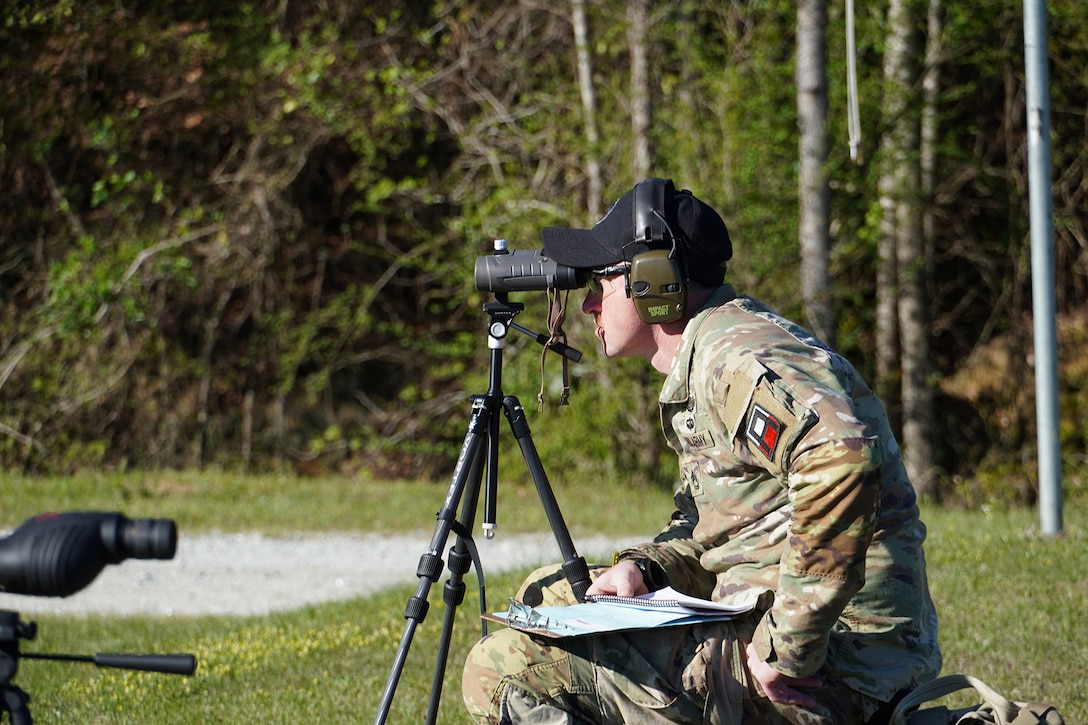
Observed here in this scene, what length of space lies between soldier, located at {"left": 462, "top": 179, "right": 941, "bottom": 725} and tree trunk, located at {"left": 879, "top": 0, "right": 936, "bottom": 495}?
835 cm

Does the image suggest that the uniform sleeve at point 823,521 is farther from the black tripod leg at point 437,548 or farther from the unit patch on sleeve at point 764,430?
the black tripod leg at point 437,548

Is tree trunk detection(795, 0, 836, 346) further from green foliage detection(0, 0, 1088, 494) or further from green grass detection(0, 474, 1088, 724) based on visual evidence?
green grass detection(0, 474, 1088, 724)

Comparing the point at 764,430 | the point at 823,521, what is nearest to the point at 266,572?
the point at 764,430

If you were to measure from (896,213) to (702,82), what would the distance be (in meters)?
2.22

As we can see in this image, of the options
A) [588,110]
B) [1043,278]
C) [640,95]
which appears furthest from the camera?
[588,110]

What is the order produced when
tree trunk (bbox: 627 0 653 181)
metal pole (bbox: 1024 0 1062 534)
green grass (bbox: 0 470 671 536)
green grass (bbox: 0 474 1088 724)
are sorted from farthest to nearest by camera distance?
tree trunk (bbox: 627 0 653 181)
green grass (bbox: 0 470 671 536)
metal pole (bbox: 1024 0 1062 534)
green grass (bbox: 0 474 1088 724)

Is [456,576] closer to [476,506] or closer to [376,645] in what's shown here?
[476,506]

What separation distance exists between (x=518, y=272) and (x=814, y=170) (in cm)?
720

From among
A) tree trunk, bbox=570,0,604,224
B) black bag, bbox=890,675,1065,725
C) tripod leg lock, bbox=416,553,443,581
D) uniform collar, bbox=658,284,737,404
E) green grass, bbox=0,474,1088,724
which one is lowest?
green grass, bbox=0,474,1088,724

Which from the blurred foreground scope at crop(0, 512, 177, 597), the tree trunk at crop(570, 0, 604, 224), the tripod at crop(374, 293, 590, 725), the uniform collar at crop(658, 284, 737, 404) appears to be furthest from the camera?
the tree trunk at crop(570, 0, 604, 224)

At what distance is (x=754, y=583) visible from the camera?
2.81 m

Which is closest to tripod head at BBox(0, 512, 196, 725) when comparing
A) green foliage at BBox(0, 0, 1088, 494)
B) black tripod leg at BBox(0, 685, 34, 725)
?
black tripod leg at BBox(0, 685, 34, 725)

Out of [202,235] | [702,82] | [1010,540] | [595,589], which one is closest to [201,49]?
[202,235]

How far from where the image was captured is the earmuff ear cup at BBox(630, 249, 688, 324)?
112 inches
